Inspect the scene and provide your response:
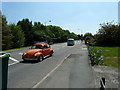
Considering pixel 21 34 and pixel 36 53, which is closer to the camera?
pixel 36 53

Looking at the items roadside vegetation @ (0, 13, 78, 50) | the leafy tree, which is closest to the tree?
roadside vegetation @ (0, 13, 78, 50)

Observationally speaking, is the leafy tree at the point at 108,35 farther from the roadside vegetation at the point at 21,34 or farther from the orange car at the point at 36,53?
the orange car at the point at 36,53

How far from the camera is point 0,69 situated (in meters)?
4.75

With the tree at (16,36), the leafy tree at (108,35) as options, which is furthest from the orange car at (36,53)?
the leafy tree at (108,35)

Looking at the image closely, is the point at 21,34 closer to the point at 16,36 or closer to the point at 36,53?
the point at 16,36

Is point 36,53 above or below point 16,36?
below

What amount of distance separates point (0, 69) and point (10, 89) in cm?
206

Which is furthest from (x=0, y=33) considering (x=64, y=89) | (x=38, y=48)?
(x=64, y=89)

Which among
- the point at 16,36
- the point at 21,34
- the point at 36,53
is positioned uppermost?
the point at 21,34

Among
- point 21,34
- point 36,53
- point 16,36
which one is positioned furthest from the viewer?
point 21,34

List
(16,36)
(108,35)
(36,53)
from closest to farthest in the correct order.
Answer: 1. (36,53)
2. (16,36)
3. (108,35)

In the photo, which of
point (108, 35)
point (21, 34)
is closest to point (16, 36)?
point (21, 34)

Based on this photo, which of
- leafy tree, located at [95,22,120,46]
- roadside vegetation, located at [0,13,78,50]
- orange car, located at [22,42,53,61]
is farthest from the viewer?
leafy tree, located at [95,22,120,46]

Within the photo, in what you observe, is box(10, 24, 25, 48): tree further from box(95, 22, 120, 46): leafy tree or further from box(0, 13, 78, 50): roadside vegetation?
box(95, 22, 120, 46): leafy tree
